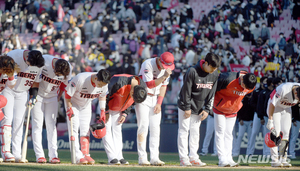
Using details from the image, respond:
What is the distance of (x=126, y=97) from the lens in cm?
733

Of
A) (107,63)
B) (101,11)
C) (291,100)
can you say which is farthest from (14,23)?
(291,100)

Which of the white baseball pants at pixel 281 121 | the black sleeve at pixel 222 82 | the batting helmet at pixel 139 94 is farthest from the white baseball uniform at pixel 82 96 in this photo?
the white baseball pants at pixel 281 121

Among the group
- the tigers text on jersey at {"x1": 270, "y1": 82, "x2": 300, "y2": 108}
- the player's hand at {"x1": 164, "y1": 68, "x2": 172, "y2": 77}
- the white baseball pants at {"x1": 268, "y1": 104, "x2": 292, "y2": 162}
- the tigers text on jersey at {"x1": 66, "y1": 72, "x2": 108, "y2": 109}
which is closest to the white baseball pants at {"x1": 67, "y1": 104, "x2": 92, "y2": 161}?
the tigers text on jersey at {"x1": 66, "y1": 72, "x2": 108, "y2": 109}

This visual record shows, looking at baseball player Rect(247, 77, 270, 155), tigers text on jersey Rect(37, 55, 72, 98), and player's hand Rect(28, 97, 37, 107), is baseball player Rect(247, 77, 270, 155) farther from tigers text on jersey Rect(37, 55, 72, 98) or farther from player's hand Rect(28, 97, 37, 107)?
player's hand Rect(28, 97, 37, 107)

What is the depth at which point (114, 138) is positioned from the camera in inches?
293

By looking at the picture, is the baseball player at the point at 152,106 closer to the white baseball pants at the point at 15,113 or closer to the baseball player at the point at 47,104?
the baseball player at the point at 47,104

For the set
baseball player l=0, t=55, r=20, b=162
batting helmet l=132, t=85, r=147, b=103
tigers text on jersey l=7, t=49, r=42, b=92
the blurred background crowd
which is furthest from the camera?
the blurred background crowd

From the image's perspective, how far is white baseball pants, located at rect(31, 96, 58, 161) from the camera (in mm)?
7199

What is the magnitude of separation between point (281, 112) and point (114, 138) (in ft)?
→ 11.9

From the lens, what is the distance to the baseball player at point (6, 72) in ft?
21.0

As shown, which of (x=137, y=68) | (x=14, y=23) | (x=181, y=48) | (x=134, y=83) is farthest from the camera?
(x=14, y=23)

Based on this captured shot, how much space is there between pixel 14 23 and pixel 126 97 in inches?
708

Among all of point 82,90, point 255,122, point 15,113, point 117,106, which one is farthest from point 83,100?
point 255,122

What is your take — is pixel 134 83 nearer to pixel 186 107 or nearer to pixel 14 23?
pixel 186 107
